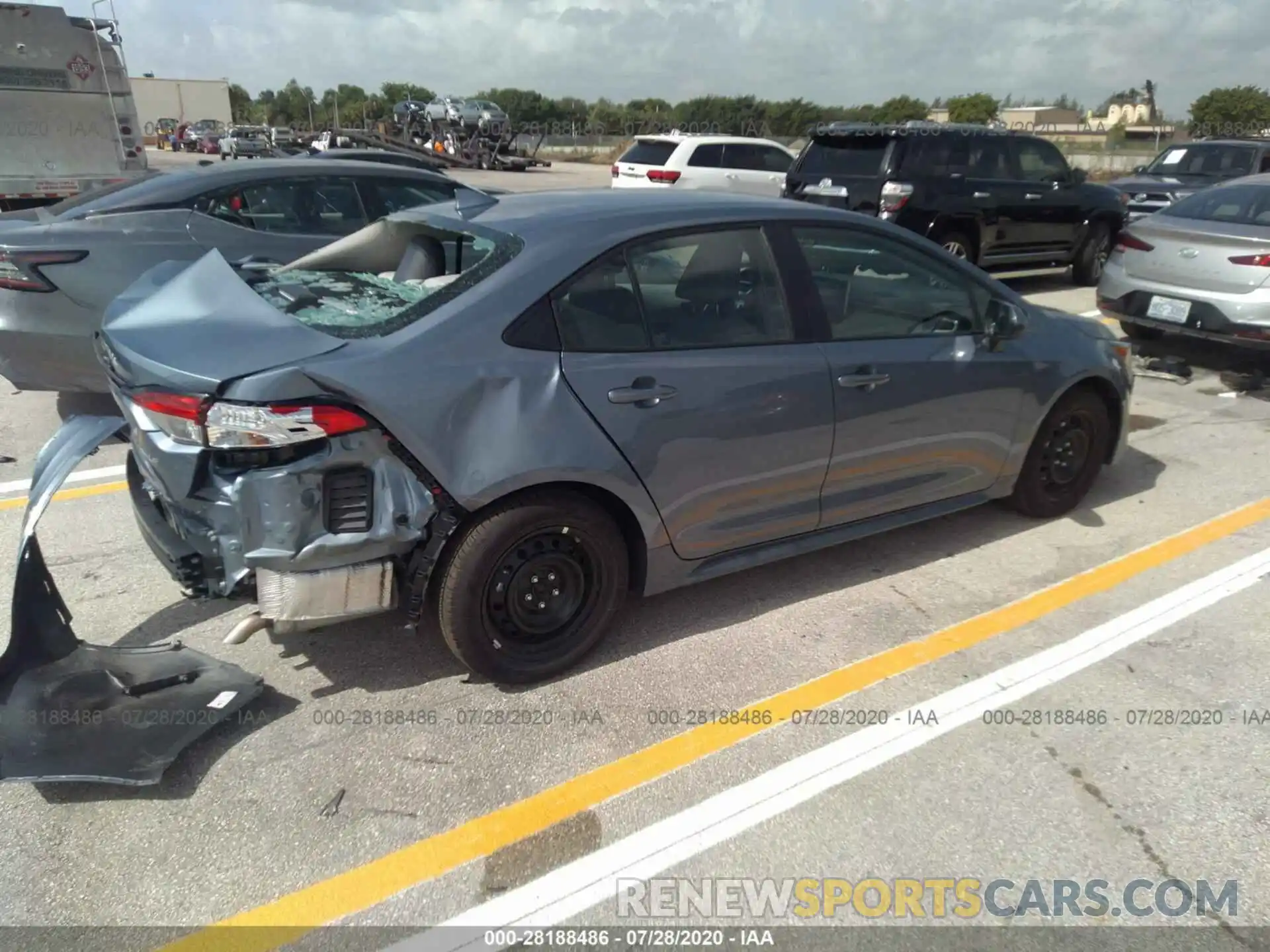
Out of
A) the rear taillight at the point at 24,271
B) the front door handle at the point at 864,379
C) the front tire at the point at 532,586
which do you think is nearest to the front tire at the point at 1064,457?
the front door handle at the point at 864,379

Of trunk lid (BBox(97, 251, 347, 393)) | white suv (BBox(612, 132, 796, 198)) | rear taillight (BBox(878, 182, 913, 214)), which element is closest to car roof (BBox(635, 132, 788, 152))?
white suv (BBox(612, 132, 796, 198))

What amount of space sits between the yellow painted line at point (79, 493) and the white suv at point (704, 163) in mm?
10657

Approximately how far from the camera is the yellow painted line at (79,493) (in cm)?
459

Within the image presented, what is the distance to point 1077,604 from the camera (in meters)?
3.81

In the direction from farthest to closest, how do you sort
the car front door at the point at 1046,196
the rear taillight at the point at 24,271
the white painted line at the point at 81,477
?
1. the car front door at the point at 1046,196
2. the rear taillight at the point at 24,271
3. the white painted line at the point at 81,477

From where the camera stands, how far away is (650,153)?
14.6m

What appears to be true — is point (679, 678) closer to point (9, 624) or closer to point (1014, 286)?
point (9, 624)

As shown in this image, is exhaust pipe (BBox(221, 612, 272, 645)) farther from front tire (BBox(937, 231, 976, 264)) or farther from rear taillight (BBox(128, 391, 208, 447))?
front tire (BBox(937, 231, 976, 264))

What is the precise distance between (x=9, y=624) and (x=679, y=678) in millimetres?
2618

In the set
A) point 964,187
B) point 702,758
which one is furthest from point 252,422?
point 964,187

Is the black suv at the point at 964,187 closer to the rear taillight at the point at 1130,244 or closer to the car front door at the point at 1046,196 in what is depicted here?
the car front door at the point at 1046,196

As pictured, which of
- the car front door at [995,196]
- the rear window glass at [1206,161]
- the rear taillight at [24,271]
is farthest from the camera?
the rear window glass at [1206,161]

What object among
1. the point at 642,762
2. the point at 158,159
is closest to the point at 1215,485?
the point at 642,762

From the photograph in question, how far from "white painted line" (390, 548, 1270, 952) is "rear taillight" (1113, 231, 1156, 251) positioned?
445cm
